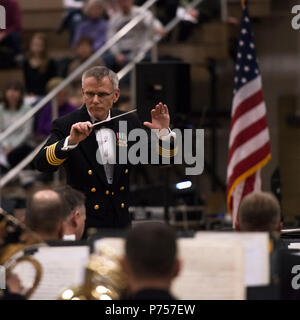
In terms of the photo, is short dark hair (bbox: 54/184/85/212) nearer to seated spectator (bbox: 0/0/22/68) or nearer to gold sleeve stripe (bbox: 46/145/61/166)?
gold sleeve stripe (bbox: 46/145/61/166)

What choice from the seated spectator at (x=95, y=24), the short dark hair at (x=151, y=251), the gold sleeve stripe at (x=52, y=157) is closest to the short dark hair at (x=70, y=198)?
the gold sleeve stripe at (x=52, y=157)

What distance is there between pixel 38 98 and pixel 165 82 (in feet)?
10.7

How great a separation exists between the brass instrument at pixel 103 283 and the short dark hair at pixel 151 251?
1.35 ft

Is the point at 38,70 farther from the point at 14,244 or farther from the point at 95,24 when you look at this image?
the point at 14,244

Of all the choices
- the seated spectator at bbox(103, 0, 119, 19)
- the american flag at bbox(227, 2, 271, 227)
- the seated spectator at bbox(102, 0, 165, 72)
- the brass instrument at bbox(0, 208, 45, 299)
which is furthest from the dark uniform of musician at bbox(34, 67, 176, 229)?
the seated spectator at bbox(103, 0, 119, 19)

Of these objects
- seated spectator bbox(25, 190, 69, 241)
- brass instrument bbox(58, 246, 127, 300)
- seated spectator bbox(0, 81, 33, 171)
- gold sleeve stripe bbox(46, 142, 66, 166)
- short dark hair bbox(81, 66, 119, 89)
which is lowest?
brass instrument bbox(58, 246, 127, 300)

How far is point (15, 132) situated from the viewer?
424 inches

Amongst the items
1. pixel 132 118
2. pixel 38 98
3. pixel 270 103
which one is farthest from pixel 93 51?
pixel 132 118

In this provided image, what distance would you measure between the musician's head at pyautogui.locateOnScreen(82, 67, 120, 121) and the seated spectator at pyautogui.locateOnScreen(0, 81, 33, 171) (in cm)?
514

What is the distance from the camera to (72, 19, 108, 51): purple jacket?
11.9 meters

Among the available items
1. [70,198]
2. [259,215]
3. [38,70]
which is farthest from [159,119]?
[38,70]

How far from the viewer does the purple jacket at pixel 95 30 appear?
38.9 ft

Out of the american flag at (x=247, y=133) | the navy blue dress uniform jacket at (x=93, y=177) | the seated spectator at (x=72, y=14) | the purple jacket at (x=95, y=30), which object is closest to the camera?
the navy blue dress uniform jacket at (x=93, y=177)

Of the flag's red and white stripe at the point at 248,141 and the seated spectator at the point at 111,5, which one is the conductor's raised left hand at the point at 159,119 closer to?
the flag's red and white stripe at the point at 248,141
